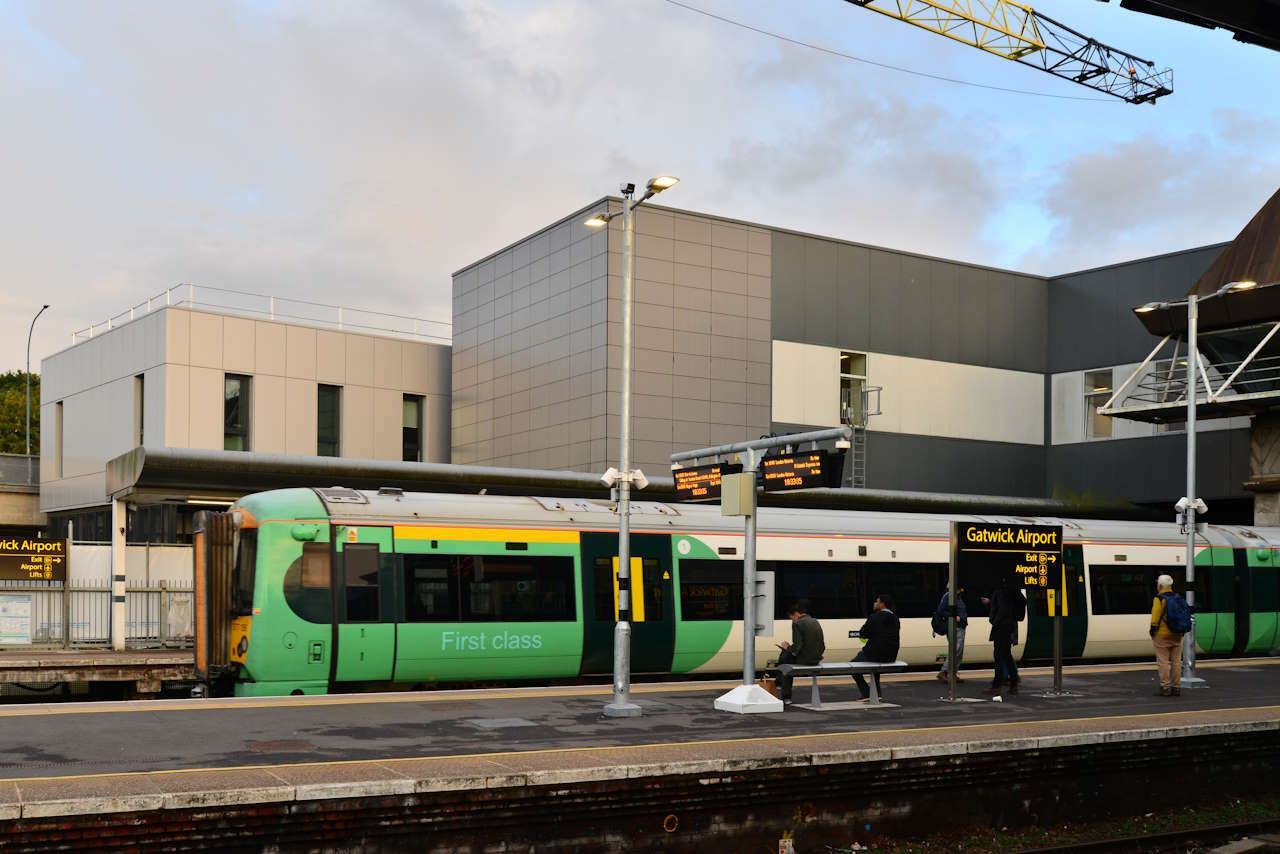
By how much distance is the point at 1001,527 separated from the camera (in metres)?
18.4

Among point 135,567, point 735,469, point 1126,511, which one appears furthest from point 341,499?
point 1126,511

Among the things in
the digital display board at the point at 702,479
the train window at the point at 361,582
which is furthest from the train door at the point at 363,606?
the digital display board at the point at 702,479

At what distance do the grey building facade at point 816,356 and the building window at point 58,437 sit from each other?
17437 millimetres

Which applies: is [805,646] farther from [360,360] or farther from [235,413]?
[360,360]

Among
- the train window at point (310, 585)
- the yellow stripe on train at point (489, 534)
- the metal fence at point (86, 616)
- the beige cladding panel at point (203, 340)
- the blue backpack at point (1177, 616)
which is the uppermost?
the beige cladding panel at point (203, 340)

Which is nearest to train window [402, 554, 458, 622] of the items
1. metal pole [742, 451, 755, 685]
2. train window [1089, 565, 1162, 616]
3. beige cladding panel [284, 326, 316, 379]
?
metal pole [742, 451, 755, 685]

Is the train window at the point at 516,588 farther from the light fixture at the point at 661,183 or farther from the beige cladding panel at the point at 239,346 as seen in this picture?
the beige cladding panel at the point at 239,346

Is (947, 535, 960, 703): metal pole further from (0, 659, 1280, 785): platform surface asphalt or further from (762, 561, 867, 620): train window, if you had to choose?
(762, 561, 867, 620): train window

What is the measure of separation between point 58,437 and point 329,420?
47.0 ft

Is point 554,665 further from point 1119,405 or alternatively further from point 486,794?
point 1119,405

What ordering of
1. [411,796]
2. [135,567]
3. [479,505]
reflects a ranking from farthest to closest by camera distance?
[135,567], [479,505], [411,796]

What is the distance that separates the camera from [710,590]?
2086cm

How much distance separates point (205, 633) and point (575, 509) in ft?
19.4

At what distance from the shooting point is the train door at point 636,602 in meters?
19.6
